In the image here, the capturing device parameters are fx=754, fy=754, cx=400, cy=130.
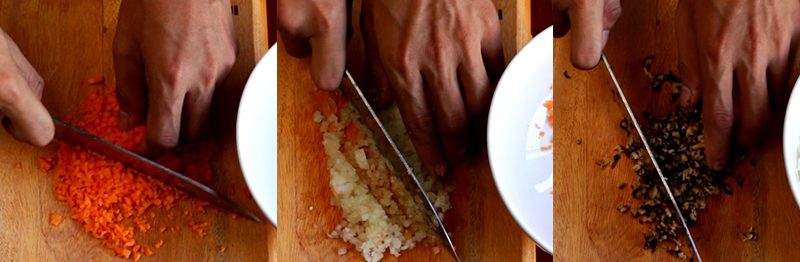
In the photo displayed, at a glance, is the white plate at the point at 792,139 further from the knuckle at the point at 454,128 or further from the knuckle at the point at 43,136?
the knuckle at the point at 43,136

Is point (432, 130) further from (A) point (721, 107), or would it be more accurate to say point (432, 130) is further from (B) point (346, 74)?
(A) point (721, 107)

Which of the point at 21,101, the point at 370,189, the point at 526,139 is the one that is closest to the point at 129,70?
the point at 21,101

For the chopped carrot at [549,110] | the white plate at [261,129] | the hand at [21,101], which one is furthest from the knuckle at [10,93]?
the chopped carrot at [549,110]

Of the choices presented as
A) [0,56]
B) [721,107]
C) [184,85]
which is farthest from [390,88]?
[0,56]

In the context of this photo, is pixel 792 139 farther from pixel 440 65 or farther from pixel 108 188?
pixel 108 188

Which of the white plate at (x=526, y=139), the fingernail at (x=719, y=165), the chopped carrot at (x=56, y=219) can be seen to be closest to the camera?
the white plate at (x=526, y=139)
